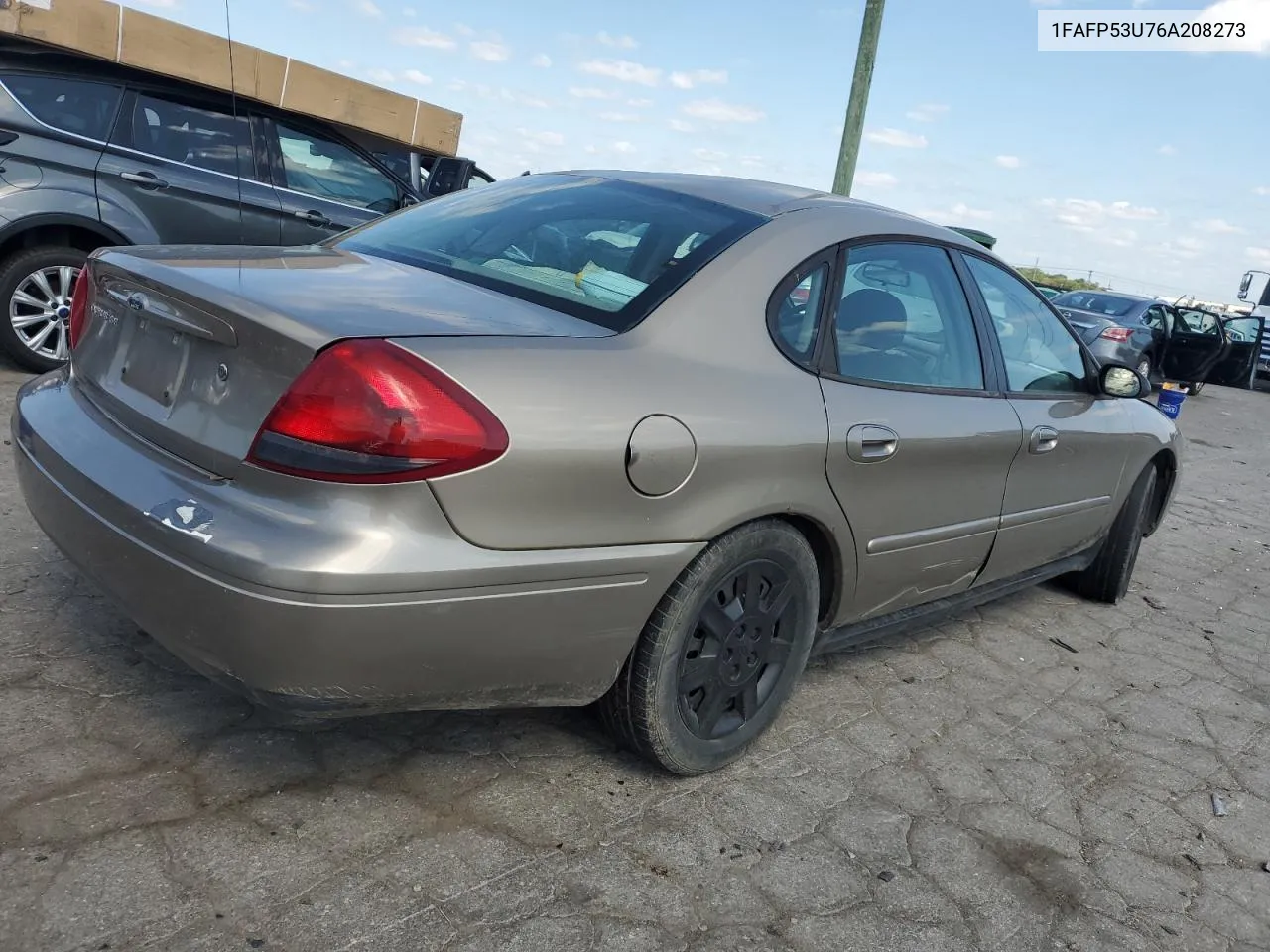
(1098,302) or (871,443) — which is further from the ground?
(1098,302)

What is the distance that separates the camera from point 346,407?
6.25ft

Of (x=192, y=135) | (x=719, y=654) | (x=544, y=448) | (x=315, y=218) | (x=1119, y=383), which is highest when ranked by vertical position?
(x=192, y=135)

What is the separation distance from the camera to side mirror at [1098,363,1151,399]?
12.9ft

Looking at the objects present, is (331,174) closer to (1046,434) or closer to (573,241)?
(573,241)

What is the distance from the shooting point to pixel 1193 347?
1441 cm

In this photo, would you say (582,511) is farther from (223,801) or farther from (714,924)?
(223,801)

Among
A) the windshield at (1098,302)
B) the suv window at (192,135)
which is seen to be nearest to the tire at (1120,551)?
the suv window at (192,135)

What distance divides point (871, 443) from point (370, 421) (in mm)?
1368

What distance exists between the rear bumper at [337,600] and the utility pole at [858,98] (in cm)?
743

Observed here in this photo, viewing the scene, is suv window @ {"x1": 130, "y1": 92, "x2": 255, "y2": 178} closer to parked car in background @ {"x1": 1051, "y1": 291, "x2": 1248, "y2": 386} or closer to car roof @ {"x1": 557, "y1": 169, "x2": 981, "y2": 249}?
car roof @ {"x1": 557, "y1": 169, "x2": 981, "y2": 249}

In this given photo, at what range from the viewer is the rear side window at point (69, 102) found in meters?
5.40

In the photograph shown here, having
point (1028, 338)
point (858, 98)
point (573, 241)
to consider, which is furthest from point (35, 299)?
point (858, 98)

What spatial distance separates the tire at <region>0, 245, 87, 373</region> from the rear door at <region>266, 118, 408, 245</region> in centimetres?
119

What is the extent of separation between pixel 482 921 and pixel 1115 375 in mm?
3123
